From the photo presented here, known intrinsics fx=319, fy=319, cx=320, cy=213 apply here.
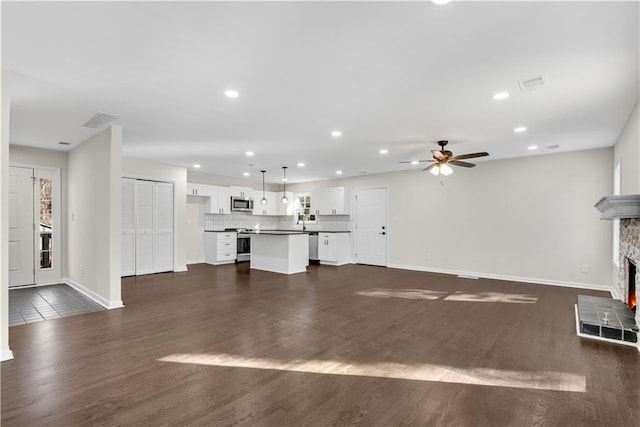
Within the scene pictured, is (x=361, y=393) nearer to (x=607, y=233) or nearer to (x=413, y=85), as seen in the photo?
(x=413, y=85)

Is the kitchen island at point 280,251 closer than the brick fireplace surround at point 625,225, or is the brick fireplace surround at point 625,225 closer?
the brick fireplace surround at point 625,225

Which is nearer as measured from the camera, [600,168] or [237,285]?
[600,168]

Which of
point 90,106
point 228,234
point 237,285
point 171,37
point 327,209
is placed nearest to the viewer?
point 171,37

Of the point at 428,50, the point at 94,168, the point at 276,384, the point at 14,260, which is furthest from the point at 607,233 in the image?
the point at 14,260

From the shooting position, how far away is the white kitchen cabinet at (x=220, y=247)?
8828 millimetres

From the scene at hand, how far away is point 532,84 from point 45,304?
6866 millimetres

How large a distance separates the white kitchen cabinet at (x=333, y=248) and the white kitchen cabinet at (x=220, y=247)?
251 centimetres

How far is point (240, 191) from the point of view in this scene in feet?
32.0

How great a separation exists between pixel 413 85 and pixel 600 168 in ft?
16.3

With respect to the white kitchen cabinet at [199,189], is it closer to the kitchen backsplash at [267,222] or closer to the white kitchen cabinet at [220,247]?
the kitchen backsplash at [267,222]

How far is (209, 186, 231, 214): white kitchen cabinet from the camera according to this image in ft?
29.7

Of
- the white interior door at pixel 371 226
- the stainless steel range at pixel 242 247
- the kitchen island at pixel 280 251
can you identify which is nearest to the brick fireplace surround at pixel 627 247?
the white interior door at pixel 371 226

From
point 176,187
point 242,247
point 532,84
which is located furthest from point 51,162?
point 532,84

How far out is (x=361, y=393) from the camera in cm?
233
